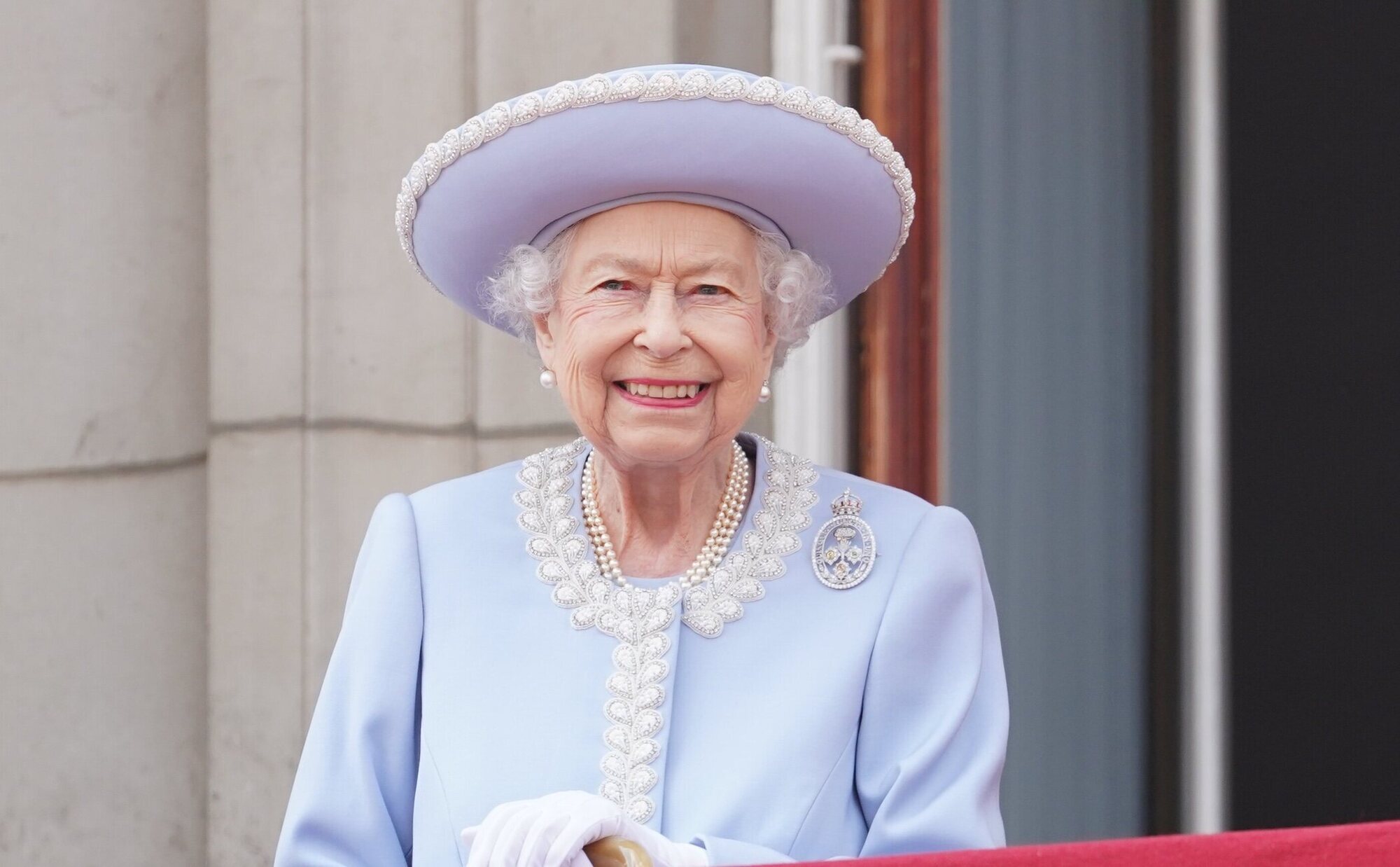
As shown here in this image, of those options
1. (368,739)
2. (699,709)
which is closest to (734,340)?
(699,709)

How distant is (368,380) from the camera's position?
12.3 feet

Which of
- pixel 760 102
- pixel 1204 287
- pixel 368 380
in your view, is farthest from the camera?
pixel 1204 287

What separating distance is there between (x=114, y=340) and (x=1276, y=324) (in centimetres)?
255

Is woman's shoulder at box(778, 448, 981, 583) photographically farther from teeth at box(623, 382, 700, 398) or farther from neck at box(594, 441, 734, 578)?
teeth at box(623, 382, 700, 398)

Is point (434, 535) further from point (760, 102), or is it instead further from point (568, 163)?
point (760, 102)

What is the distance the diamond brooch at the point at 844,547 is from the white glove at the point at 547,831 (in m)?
0.52

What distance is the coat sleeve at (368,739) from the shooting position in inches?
80.7

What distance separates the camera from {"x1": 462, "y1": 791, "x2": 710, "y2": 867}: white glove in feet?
5.50

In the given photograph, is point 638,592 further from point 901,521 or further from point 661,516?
point 901,521

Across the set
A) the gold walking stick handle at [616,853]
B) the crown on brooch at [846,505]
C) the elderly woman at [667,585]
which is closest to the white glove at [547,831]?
the gold walking stick handle at [616,853]

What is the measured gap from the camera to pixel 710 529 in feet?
7.43

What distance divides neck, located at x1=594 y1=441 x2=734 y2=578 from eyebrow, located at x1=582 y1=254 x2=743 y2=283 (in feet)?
0.83

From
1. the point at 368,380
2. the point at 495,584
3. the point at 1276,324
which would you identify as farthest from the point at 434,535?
the point at 1276,324

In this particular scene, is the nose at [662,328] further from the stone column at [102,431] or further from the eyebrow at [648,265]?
the stone column at [102,431]
